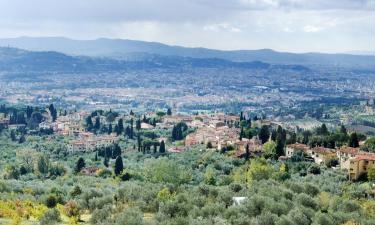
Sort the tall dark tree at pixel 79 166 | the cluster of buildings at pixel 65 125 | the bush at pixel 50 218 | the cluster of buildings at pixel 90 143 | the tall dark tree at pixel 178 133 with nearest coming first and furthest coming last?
the bush at pixel 50 218 < the tall dark tree at pixel 79 166 < the cluster of buildings at pixel 90 143 < the tall dark tree at pixel 178 133 < the cluster of buildings at pixel 65 125

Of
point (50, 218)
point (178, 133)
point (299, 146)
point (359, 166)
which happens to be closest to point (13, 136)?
point (178, 133)

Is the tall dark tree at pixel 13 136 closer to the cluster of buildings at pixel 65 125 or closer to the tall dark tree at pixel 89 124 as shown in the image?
the cluster of buildings at pixel 65 125

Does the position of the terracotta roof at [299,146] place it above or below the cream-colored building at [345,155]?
below

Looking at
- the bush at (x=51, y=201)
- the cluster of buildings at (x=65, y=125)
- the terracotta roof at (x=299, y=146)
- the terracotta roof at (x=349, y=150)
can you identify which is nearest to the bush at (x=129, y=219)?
the bush at (x=51, y=201)

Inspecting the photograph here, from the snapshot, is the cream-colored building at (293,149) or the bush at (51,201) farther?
the cream-colored building at (293,149)

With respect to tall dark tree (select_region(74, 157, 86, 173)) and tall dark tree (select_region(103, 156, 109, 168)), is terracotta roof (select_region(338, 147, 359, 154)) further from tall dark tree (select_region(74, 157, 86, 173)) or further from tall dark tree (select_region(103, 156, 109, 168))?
tall dark tree (select_region(74, 157, 86, 173))

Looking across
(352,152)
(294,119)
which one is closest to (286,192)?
(352,152)

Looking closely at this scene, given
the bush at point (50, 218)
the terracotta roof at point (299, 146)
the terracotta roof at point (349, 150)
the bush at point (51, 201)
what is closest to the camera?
the bush at point (50, 218)

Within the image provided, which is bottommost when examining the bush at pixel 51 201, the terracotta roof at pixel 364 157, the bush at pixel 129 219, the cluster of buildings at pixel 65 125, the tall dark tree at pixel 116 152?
the cluster of buildings at pixel 65 125

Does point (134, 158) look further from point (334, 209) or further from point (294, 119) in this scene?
point (294, 119)
